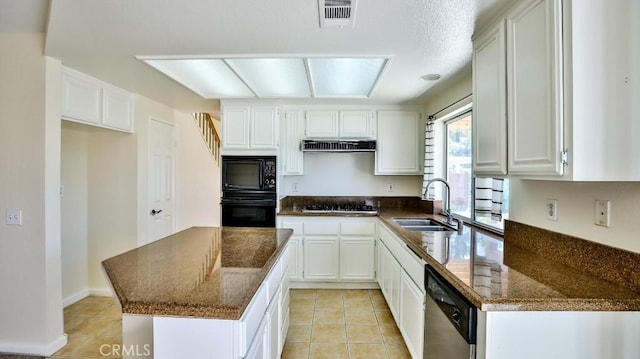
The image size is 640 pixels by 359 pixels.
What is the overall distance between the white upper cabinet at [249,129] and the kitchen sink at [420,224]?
66.0 inches

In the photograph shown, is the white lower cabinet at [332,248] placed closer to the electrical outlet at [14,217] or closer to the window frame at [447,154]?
the window frame at [447,154]

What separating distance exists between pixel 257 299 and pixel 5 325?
2374 mm

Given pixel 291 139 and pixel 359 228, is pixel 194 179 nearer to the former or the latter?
pixel 291 139

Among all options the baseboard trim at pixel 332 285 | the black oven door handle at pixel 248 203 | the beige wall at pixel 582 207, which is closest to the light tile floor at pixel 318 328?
the baseboard trim at pixel 332 285

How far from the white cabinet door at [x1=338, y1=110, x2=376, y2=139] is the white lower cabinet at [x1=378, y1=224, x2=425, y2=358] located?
129 cm

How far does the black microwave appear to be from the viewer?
3.51 m

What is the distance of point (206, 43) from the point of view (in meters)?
2.02

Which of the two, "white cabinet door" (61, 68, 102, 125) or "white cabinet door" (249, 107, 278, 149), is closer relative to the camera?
"white cabinet door" (61, 68, 102, 125)

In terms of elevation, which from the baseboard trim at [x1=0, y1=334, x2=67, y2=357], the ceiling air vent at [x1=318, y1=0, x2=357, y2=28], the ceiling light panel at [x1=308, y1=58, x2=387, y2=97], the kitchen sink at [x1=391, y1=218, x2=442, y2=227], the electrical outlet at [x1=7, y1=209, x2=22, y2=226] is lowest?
the baseboard trim at [x1=0, y1=334, x2=67, y2=357]

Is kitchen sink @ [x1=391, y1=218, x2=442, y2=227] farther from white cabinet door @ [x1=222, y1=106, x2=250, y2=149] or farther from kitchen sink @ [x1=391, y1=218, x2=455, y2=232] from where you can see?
white cabinet door @ [x1=222, y1=106, x2=250, y2=149]

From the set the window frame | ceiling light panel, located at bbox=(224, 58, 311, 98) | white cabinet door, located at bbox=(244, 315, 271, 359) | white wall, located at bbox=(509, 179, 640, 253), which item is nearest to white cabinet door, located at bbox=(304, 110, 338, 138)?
ceiling light panel, located at bbox=(224, 58, 311, 98)

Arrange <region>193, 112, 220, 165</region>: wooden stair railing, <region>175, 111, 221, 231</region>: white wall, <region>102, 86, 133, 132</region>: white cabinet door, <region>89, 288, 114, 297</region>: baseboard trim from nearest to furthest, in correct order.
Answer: <region>102, 86, 133, 132</region>: white cabinet door, <region>89, 288, 114, 297</region>: baseboard trim, <region>175, 111, 221, 231</region>: white wall, <region>193, 112, 220, 165</region>: wooden stair railing

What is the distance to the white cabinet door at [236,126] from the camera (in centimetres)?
356

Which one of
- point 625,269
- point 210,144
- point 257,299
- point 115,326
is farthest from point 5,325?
point 625,269
